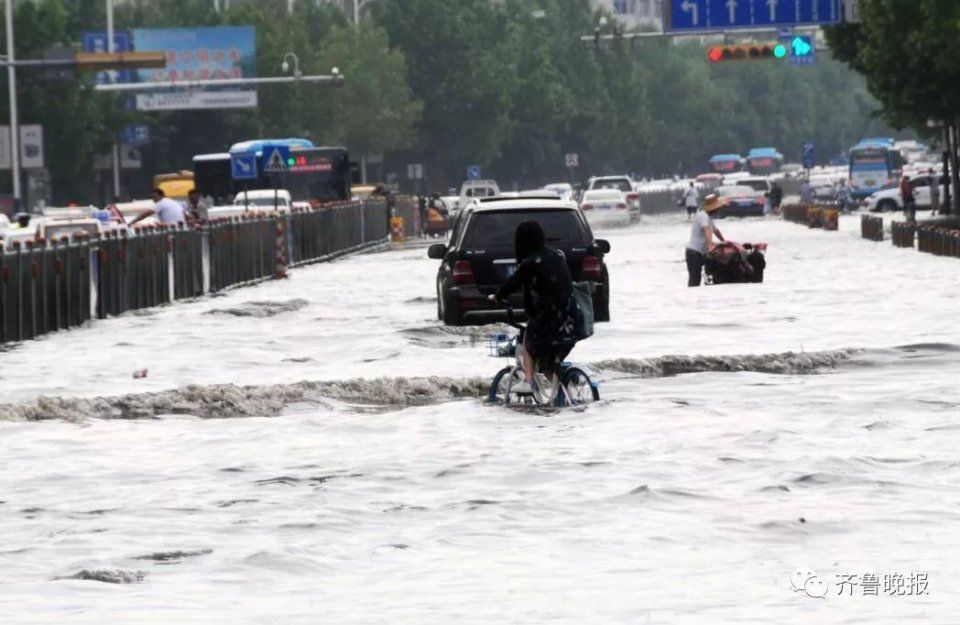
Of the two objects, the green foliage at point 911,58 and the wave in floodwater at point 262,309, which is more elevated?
the green foliage at point 911,58

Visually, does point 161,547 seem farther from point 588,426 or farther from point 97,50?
point 97,50

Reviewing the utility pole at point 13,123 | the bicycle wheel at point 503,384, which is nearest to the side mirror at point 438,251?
the bicycle wheel at point 503,384

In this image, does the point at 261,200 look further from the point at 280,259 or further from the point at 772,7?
the point at 280,259

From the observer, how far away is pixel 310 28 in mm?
117625

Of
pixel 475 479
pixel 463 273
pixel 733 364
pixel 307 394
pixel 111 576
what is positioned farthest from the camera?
pixel 463 273

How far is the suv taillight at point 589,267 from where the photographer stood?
2678cm

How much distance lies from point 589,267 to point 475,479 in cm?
1243

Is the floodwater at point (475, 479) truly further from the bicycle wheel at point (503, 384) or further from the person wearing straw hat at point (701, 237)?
the person wearing straw hat at point (701, 237)

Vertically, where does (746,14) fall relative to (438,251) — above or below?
above

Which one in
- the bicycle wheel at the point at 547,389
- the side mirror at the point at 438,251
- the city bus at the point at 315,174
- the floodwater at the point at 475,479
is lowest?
the floodwater at the point at 475,479

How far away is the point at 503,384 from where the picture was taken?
63.2 feet

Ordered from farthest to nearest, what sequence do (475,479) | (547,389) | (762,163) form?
(762,163) → (547,389) → (475,479)

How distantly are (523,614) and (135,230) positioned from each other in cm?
2756
